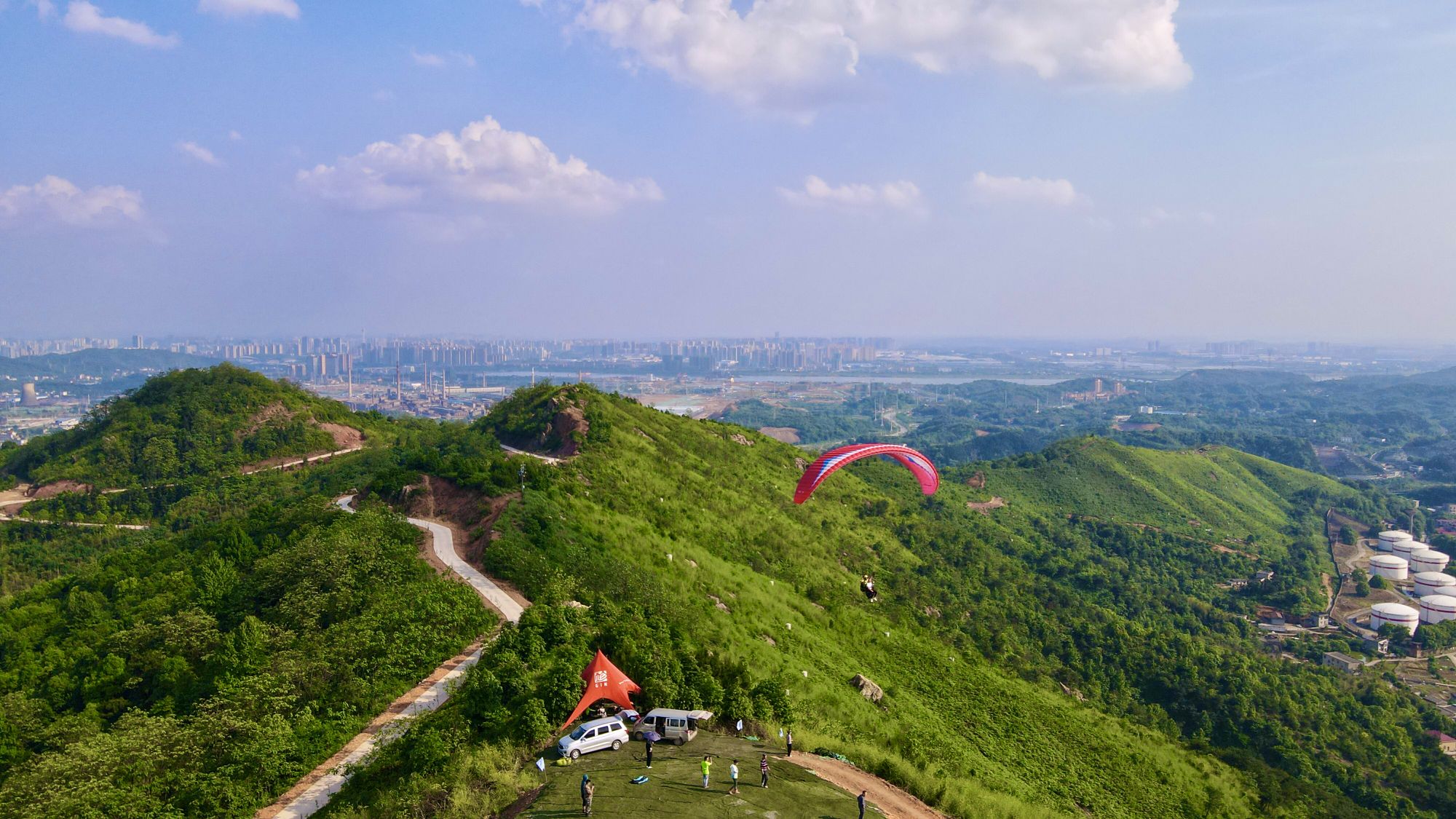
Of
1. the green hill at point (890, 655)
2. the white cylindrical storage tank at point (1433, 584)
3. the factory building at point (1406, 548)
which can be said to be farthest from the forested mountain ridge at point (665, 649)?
the factory building at point (1406, 548)

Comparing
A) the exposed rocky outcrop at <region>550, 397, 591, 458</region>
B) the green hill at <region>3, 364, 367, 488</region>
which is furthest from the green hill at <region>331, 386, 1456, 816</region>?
the green hill at <region>3, 364, 367, 488</region>

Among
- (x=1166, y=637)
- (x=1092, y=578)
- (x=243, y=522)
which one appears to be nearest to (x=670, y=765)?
(x=243, y=522)

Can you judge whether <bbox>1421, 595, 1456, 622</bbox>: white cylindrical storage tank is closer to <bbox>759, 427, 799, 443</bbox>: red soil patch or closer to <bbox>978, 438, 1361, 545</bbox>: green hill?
<bbox>978, 438, 1361, 545</bbox>: green hill

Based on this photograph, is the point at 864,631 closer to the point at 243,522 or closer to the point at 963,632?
the point at 963,632

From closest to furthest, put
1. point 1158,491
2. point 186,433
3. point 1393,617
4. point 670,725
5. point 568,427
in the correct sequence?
point 670,725
point 568,427
point 186,433
point 1393,617
point 1158,491

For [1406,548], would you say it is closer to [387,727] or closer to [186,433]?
[387,727]

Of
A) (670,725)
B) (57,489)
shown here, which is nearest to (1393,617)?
(670,725)
